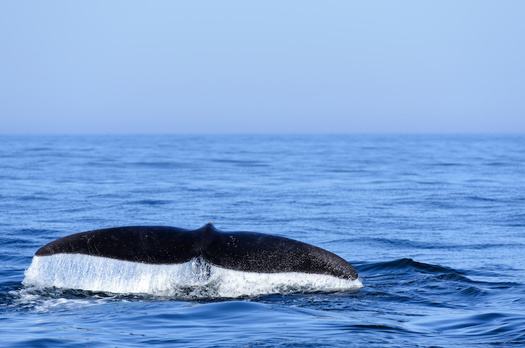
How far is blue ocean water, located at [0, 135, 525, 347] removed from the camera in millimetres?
5590

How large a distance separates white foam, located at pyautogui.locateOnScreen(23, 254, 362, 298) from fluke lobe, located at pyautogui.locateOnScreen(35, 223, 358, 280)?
0.06 metres

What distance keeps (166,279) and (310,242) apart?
574 cm

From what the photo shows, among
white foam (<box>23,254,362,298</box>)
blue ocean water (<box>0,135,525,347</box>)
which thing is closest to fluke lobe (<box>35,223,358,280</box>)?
white foam (<box>23,254,362,298</box>)

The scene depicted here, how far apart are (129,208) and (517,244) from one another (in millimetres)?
8660

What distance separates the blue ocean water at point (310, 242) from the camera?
559 cm

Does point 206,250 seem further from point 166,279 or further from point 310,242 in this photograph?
point 310,242

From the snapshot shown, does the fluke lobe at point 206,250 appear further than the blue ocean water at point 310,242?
Yes

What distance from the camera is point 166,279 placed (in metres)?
6.20

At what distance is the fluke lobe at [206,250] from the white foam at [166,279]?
61mm

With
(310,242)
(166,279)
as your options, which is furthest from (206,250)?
(310,242)

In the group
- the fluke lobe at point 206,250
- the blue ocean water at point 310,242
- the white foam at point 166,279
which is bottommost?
the blue ocean water at point 310,242

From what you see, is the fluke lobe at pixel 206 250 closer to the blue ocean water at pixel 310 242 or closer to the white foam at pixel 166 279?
the white foam at pixel 166 279

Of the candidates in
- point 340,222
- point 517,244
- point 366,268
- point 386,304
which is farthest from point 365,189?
point 386,304

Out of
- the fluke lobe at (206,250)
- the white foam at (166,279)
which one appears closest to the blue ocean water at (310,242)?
the white foam at (166,279)
